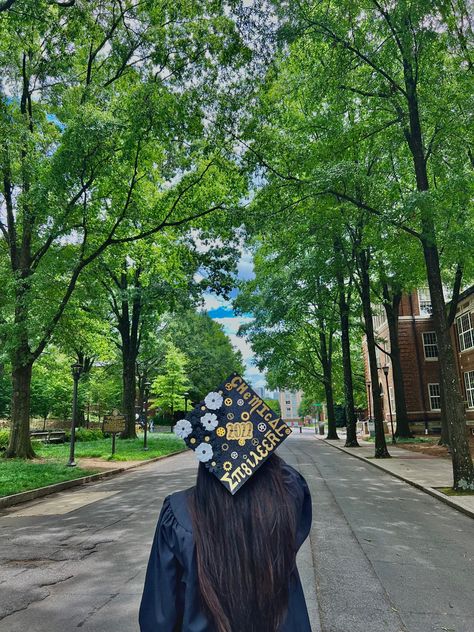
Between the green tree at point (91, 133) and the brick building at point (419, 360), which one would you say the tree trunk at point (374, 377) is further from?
the brick building at point (419, 360)

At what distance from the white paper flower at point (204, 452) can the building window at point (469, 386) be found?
1261 inches

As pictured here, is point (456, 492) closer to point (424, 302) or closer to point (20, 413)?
point (20, 413)

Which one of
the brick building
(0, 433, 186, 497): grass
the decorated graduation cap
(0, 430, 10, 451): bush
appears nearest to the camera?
the decorated graduation cap

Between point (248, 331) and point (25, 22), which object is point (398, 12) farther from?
point (248, 331)

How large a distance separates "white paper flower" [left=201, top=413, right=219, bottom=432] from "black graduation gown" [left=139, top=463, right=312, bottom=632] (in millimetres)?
293

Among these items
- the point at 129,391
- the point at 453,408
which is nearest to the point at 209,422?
the point at 453,408

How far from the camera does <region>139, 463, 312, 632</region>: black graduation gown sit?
1624 mm

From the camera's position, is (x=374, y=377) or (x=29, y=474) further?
(x=374, y=377)

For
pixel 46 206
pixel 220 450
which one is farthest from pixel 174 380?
pixel 220 450

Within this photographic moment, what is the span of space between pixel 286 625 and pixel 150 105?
508 inches

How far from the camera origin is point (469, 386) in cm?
3048

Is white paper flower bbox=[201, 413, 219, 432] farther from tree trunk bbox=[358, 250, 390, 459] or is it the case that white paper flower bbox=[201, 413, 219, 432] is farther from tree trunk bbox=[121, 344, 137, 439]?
tree trunk bbox=[121, 344, 137, 439]

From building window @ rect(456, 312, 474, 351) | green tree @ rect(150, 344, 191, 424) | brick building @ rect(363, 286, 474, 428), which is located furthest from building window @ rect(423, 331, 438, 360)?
green tree @ rect(150, 344, 191, 424)

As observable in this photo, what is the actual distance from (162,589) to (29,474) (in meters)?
12.7
